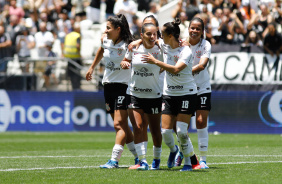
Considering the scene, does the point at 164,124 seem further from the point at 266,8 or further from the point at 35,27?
the point at 35,27

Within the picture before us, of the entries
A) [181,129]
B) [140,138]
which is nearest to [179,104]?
[181,129]

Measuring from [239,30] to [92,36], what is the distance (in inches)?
→ 242

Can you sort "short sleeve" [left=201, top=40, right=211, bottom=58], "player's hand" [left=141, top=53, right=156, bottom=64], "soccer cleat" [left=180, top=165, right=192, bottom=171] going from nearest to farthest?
"player's hand" [left=141, top=53, right=156, bottom=64] → "soccer cleat" [left=180, top=165, right=192, bottom=171] → "short sleeve" [left=201, top=40, right=211, bottom=58]

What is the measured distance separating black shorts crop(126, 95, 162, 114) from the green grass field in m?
0.97

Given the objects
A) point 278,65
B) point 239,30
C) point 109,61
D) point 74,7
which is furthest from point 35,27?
point 109,61

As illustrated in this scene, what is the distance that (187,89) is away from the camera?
8.60 m

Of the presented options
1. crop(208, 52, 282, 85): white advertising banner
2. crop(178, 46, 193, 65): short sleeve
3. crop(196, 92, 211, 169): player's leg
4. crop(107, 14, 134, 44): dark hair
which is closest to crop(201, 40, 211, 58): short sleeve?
crop(196, 92, 211, 169): player's leg

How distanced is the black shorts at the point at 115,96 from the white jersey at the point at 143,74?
475mm

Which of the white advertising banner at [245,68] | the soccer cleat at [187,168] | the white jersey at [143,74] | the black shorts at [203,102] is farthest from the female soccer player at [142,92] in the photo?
the white advertising banner at [245,68]

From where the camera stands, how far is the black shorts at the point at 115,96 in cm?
934

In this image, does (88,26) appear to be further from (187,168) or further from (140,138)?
(187,168)

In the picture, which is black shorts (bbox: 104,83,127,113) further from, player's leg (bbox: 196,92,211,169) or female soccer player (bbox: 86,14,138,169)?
player's leg (bbox: 196,92,211,169)

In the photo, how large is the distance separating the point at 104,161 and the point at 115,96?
68.1 inches

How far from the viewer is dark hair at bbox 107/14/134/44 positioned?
9.30 m
